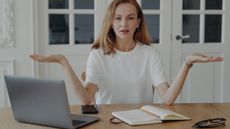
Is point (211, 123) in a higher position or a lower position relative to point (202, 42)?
lower

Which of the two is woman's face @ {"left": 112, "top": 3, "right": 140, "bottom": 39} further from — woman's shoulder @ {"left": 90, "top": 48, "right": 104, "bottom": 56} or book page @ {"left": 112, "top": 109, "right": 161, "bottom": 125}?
book page @ {"left": 112, "top": 109, "right": 161, "bottom": 125}

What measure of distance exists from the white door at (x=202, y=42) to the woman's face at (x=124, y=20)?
5.36ft

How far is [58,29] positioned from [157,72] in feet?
5.50

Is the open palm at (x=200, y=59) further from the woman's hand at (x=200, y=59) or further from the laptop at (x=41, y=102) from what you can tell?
the laptop at (x=41, y=102)

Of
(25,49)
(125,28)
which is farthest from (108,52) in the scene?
(25,49)

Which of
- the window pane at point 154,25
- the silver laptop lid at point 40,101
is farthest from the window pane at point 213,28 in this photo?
the silver laptop lid at point 40,101

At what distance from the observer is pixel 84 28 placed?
3729 mm

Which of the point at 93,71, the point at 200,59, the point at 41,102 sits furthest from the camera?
the point at 93,71

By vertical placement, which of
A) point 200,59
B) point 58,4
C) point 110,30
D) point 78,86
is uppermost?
point 58,4

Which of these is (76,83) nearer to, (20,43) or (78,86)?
(78,86)

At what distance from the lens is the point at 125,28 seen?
86.8 inches

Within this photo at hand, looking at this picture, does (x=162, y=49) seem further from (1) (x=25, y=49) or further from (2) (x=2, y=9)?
(2) (x=2, y=9)

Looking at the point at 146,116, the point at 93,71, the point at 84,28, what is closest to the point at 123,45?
the point at 93,71

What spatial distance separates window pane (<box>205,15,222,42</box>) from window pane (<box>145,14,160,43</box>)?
19.5 inches
